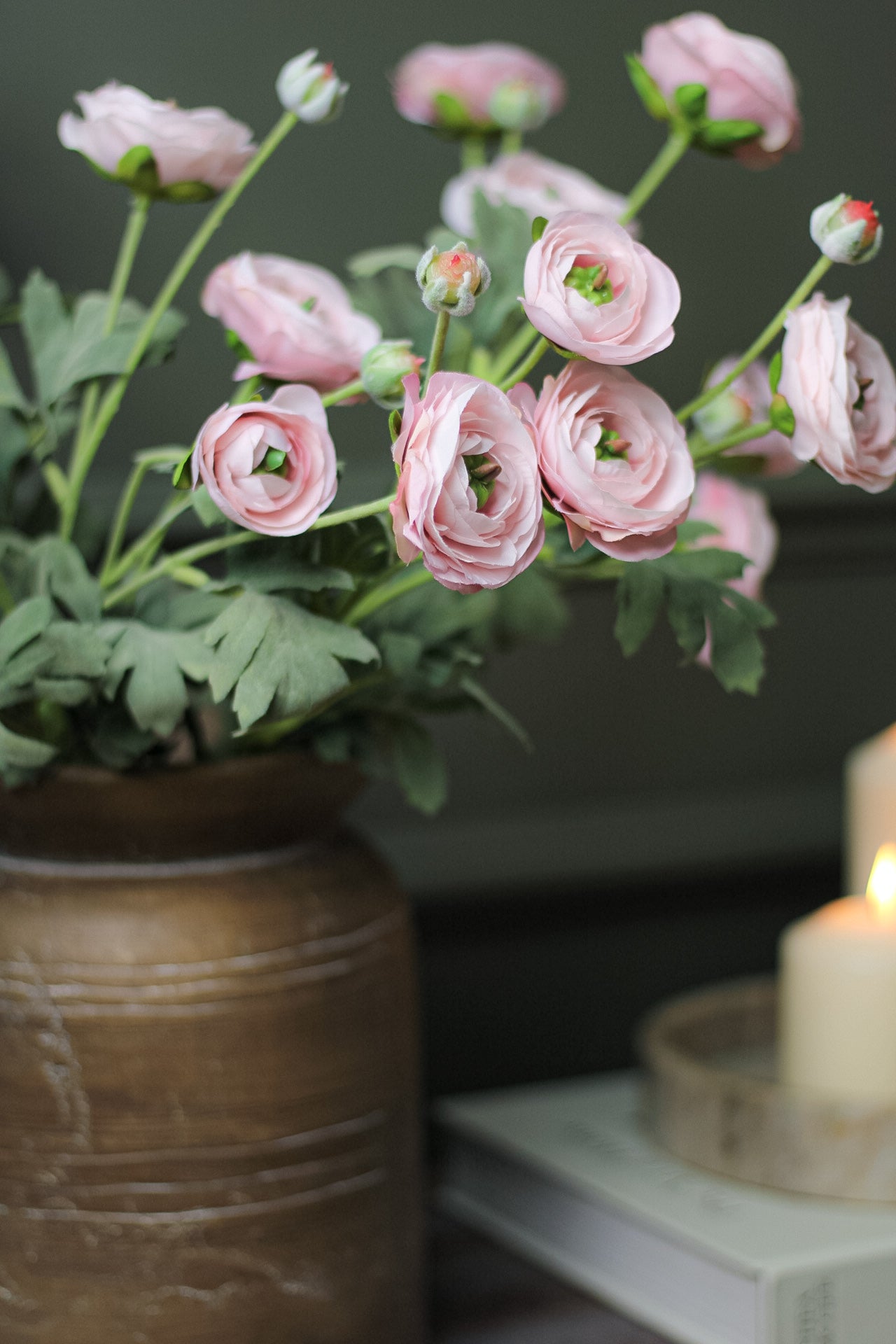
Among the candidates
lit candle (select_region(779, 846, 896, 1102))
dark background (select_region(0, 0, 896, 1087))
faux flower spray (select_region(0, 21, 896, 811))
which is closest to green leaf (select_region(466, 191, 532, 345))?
faux flower spray (select_region(0, 21, 896, 811))

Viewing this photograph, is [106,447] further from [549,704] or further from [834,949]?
[834,949]

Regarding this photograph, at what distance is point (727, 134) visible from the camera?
525mm

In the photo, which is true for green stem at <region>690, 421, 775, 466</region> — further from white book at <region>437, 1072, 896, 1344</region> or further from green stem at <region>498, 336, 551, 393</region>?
white book at <region>437, 1072, 896, 1344</region>

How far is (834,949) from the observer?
2.16 ft

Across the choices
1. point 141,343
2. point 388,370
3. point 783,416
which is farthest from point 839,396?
point 141,343

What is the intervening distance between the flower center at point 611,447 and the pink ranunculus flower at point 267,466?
75mm

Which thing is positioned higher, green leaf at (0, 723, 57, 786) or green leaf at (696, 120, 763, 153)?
green leaf at (696, 120, 763, 153)

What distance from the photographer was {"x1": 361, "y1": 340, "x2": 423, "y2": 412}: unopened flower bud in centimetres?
42

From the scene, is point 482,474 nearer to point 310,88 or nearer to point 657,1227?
point 310,88

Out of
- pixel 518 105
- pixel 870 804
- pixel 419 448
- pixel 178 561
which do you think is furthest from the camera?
pixel 870 804

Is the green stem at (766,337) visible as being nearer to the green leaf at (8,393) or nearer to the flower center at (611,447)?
the flower center at (611,447)

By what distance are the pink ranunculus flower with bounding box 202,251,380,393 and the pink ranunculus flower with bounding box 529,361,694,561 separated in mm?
77

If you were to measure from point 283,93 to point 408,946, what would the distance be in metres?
0.31

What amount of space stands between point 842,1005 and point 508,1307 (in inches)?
7.8
